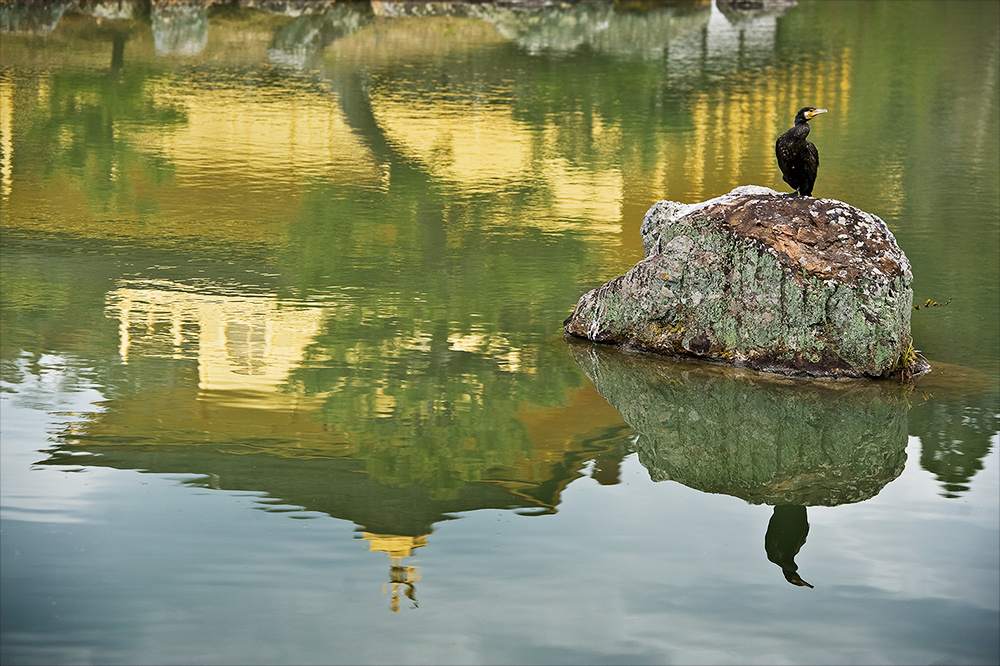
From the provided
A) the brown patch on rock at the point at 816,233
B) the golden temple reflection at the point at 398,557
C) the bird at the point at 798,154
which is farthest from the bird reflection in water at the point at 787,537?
the bird at the point at 798,154

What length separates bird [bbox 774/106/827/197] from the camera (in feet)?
27.8

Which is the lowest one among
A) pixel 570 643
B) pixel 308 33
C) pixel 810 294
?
pixel 570 643

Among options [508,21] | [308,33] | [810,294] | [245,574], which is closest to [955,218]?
[810,294]

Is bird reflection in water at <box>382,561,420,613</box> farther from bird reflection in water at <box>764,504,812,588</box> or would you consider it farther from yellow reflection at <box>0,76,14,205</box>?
yellow reflection at <box>0,76,14,205</box>

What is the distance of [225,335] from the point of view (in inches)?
356

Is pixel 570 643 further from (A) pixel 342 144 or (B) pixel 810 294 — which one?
(A) pixel 342 144

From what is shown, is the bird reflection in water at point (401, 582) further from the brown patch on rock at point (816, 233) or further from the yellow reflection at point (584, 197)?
the yellow reflection at point (584, 197)

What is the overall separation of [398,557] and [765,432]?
2781 mm

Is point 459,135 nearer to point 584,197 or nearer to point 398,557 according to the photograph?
point 584,197

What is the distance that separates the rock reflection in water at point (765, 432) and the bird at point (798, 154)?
149cm

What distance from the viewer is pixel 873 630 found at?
16.9 ft

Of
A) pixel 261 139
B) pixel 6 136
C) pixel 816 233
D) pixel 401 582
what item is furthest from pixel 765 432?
pixel 6 136

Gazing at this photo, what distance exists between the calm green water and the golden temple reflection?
16 millimetres

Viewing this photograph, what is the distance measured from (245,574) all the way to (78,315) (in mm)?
4715
